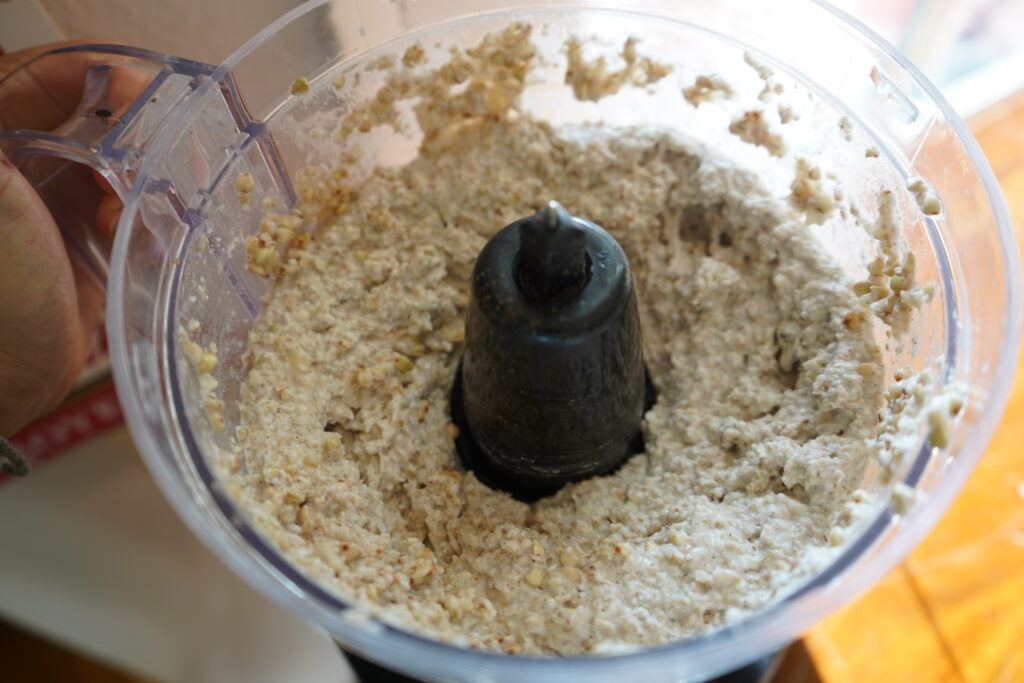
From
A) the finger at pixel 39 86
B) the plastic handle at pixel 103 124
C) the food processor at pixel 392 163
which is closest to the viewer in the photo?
the food processor at pixel 392 163

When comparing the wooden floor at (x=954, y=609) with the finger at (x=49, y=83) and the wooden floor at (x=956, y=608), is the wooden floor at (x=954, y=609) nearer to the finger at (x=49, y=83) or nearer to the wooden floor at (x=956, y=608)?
the wooden floor at (x=956, y=608)

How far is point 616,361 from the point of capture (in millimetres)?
562

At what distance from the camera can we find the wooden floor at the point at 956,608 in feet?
2.52

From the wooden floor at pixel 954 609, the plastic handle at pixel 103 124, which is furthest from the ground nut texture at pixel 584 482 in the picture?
the wooden floor at pixel 954 609

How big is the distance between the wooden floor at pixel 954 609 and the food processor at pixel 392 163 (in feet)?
1.00

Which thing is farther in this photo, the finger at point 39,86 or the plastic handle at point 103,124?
the finger at point 39,86

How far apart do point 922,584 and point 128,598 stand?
0.83 m

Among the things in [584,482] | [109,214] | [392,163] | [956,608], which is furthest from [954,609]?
[109,214]

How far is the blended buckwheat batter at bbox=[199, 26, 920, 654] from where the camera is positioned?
535 millimetres

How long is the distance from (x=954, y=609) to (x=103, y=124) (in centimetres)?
82

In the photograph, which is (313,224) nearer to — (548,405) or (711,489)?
(548,405)

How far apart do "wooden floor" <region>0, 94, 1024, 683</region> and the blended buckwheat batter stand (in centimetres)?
29

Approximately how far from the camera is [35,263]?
64 cm

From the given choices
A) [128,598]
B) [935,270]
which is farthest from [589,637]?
[128,598]
